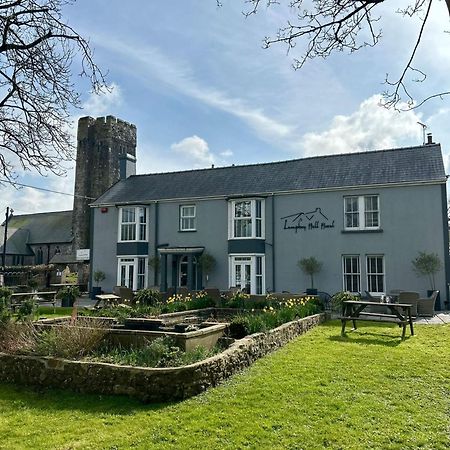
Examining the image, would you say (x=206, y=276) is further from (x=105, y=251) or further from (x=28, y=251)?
(x=28, y=251)

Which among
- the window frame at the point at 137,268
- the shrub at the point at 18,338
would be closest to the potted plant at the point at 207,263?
the window frame at the point at 137,268

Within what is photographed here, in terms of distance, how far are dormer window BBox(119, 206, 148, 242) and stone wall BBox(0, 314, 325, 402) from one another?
1956 cm

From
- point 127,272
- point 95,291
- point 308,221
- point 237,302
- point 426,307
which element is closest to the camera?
point 237,302

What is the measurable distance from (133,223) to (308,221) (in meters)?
11.2

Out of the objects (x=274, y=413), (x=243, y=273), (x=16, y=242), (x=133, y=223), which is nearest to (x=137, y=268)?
(x=133, y=223)

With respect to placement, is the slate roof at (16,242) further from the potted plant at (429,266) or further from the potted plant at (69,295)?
the potted plant at (429,266)

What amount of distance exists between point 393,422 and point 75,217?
4875 centimetres

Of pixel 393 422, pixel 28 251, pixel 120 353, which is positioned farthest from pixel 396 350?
pixel 28 251

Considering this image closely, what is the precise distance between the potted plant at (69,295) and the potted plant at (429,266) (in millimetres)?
16464

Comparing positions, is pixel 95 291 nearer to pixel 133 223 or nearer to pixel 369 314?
pixel 133 223

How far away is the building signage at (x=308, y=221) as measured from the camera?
75.1 ft

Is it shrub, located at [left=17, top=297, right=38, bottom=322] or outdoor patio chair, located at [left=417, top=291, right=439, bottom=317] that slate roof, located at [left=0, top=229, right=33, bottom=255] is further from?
outdoor patio chair, located at [left=417, top=291, right=439, bottom=317]

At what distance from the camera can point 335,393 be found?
22.1ft

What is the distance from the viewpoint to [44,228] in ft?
190
